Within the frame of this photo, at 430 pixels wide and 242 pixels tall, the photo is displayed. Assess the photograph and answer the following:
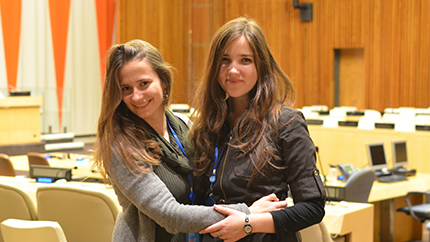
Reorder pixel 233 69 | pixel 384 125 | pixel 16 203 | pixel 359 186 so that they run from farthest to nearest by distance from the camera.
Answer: pixel 384 125 → pixel 359 186 → pixel 16 203 → pixel 233 69

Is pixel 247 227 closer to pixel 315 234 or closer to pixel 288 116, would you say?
pixel 288 116

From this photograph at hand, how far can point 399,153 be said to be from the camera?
6.26 meters

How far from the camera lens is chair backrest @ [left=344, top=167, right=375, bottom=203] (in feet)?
14.8

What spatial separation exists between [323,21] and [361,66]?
1.76 metres

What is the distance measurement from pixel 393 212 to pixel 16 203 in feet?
13.6

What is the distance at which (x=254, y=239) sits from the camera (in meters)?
1.61

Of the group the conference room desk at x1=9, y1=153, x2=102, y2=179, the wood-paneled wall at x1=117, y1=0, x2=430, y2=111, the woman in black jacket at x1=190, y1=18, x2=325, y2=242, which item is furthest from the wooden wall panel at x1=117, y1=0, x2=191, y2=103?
the woman in black jacket at x1=190, y1=18, x2=325, y2=242

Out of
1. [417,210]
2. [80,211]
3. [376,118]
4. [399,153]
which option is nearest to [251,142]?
[80,211]

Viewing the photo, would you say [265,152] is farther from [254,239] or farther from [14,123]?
[14,123]

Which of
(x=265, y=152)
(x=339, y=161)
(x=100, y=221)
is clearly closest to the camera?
(x=265, y=152)

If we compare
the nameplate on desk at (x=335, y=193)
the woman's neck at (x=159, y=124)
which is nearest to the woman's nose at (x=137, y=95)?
the woman's neck at (x=159, y=124)

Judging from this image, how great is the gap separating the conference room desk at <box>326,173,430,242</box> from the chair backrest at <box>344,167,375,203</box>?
442mm

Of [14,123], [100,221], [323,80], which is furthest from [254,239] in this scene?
[323,80]

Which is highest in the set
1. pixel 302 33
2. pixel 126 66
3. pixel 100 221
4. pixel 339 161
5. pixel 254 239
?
pixel 302 33
